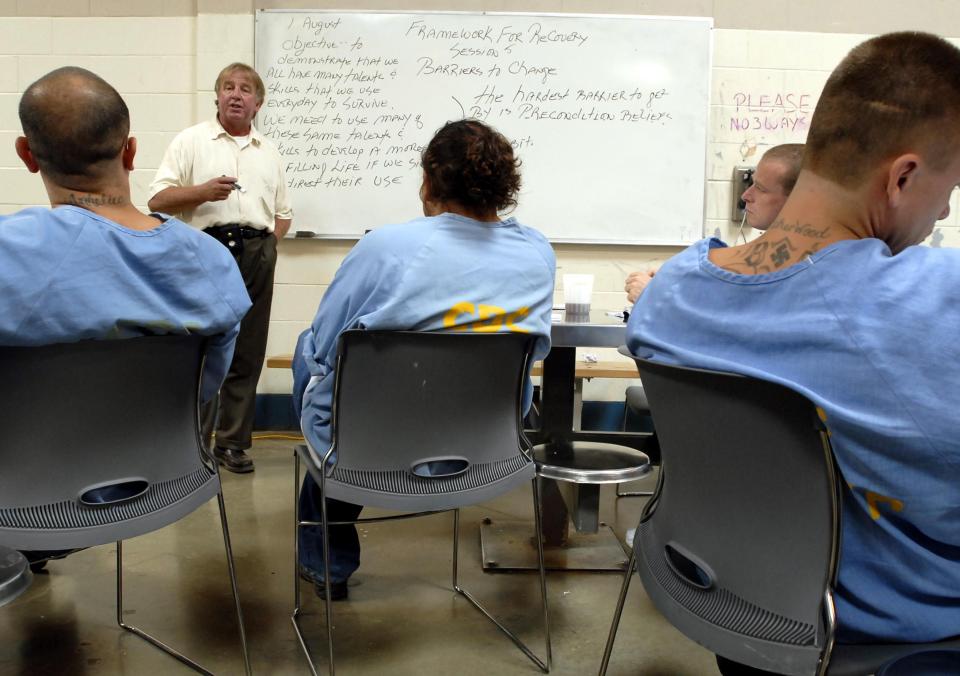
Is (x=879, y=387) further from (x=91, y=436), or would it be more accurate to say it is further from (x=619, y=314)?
(x=619, y=314)

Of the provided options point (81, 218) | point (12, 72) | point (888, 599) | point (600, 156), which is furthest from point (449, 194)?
point (12, 72)

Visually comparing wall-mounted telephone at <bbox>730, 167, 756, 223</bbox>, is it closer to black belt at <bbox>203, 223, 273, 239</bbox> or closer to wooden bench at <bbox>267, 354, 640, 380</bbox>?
wooden bench at <bbox>267, 354, 640, 380</bbox>

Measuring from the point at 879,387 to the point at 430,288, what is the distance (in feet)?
3.33

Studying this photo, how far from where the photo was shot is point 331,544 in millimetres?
2166

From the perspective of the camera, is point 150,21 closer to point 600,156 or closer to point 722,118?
point 600,156

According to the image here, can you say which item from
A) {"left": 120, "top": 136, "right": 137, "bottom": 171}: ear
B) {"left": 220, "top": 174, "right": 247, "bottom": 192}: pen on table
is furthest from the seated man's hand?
{"left": 220, "top": 174, "right": 247, "bottom": 192}: pen on table

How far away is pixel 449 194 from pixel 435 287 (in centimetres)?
27

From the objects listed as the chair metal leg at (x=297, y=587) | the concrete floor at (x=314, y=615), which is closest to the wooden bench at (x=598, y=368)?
the concrete floor at (x=314, y=615)

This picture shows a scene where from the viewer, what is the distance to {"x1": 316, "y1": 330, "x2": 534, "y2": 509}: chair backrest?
5.30ft

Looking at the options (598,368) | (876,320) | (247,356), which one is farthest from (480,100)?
(876,320)

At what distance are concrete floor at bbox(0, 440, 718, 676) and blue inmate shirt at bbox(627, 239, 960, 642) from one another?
3.45 ft

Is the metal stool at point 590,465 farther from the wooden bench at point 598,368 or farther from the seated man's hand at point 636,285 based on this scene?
the wooden bench at point 598,368

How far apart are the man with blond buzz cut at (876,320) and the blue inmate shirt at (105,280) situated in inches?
34.4

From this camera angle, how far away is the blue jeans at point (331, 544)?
2.14 meters
